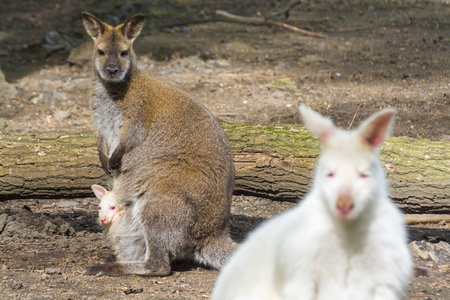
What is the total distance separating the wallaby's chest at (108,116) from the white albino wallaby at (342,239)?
2826 mm

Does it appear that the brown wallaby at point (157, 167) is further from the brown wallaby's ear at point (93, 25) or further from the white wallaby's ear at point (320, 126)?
the white wallaby's ear at point (320, 126)

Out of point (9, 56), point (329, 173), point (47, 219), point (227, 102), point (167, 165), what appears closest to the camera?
point (329, 173)

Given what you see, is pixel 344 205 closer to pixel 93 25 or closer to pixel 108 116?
pixel 108 116

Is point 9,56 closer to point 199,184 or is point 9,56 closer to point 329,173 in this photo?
point 199,184

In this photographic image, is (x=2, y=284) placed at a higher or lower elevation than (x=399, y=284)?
lower

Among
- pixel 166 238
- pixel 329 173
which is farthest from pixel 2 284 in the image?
pixel 329 173

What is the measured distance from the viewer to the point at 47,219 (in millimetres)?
5613

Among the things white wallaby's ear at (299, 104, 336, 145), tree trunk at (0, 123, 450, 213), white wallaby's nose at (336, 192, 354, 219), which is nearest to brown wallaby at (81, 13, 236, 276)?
tree trunk at (0, 123, 450, 213)

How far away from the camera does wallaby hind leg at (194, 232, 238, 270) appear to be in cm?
469

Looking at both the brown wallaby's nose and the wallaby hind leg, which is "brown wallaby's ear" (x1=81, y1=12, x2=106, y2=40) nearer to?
the brown wallaby's nose

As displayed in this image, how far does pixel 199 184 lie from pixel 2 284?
1512mm

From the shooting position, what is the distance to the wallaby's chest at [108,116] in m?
5.06

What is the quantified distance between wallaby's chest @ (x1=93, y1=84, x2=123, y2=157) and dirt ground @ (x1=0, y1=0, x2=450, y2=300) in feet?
2.89

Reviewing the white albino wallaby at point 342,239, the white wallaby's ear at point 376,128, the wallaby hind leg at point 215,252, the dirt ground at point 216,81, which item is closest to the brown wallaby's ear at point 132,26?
the dirt ground at point 216,81
